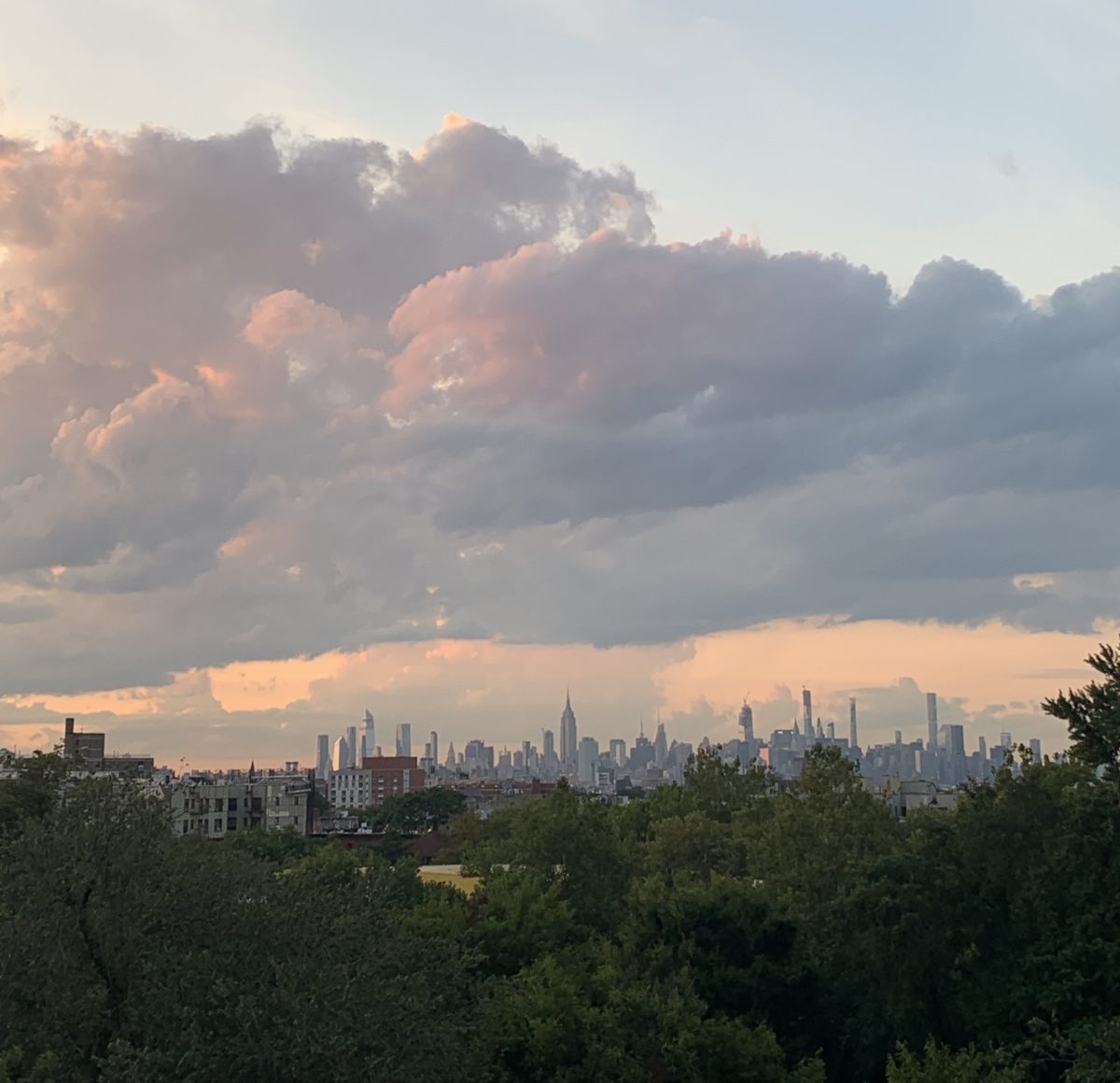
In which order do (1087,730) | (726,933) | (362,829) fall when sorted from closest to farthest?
(1087,730) < (726,933) < (362,829)

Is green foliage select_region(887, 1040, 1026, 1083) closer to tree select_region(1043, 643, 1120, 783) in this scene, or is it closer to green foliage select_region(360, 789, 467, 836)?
tree select_region(1043, 643, 1120, 783)

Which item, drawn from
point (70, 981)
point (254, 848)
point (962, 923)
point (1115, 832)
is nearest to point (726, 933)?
point (962, 923)

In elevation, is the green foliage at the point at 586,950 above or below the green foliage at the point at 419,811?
above

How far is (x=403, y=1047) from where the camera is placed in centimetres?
2444

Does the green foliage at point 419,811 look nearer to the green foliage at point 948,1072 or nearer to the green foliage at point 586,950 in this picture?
the green foliage at point 586,950

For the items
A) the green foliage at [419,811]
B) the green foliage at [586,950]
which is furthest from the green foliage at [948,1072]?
the green foliage at [419,811]

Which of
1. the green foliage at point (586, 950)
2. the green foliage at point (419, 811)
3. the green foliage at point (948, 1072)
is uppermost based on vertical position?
the green foliage at point (586, 950)

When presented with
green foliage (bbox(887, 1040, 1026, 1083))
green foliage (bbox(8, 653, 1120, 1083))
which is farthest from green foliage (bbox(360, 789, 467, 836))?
green foliage (bbox(887, 1040, 1026, 1083))

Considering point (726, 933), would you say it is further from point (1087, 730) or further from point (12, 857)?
point (12, 857)

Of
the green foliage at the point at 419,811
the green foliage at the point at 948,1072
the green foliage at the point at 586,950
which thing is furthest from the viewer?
the green foliage at the point at 419,811

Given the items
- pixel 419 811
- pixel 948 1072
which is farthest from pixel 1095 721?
pixel 419 811

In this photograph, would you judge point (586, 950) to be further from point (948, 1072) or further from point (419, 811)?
point (419, 811)

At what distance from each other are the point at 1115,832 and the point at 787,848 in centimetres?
2316

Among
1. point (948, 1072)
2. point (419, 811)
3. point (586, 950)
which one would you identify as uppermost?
point (586, 950)
